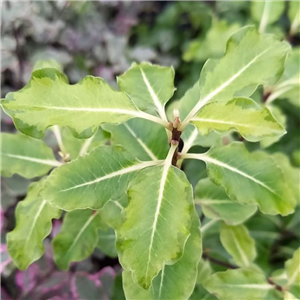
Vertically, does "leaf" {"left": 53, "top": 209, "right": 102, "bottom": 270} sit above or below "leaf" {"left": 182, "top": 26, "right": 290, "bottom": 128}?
below

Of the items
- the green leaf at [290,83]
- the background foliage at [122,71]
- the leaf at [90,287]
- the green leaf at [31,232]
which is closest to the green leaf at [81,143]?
the background foliage at [122,71]

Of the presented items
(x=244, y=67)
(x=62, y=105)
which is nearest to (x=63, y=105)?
(x=62, y=105)

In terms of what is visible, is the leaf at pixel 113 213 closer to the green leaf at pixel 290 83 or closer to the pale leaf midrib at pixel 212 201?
the pale leaf midrib at pixel 212 201

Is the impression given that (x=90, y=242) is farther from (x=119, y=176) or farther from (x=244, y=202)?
(x=244, y=202)

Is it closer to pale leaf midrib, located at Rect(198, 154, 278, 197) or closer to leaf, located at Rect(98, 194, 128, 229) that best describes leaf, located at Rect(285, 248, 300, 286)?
pale leaf midrib, located at Rect(198, 154, 278, 197)

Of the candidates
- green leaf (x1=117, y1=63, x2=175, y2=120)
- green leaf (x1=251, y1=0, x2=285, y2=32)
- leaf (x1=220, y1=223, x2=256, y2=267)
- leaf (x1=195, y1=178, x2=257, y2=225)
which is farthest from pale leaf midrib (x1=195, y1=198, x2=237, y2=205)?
green leaf (x1=251, y1=0, x2=285, y2=32)

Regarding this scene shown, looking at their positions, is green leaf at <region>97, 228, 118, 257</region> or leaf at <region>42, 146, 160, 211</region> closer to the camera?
leaf at <region>42, 146, 160, 211</region>
